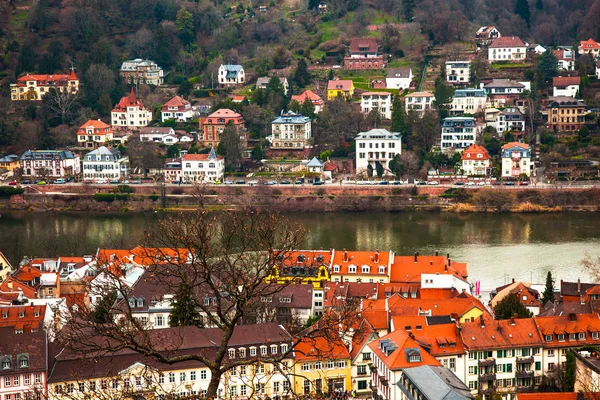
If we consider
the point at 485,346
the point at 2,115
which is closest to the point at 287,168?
the point at 2,115

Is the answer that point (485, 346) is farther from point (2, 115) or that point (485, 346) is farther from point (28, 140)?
point (2, 115)

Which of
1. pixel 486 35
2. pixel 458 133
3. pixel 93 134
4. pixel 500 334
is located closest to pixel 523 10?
pixel 486 35

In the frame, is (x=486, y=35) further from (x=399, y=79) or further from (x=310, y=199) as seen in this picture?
(x=310, y=199)

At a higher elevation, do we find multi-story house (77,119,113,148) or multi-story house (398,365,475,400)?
multi-story house (77,119,113,148)

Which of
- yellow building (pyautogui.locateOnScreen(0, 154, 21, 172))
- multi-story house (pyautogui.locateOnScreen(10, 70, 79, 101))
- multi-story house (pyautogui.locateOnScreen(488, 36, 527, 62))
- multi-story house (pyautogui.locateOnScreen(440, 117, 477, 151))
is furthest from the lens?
multi-story house (pyautogui.locateOnScreen(488, 36, 527, 62))

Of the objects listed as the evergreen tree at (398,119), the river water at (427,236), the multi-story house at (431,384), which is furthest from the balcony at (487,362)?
the evergreen tree at (398,119)

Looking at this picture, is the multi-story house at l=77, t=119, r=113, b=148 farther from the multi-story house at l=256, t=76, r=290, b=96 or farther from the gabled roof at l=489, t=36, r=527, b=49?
the gabled roof at l=489, t=36, r=527, b=49

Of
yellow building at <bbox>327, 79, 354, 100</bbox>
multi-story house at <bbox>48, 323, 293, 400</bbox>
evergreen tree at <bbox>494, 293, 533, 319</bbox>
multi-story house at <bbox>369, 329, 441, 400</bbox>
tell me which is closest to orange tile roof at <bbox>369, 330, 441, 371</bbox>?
multi-story house at <bbox>369, 329, 441, 400</bbox>
